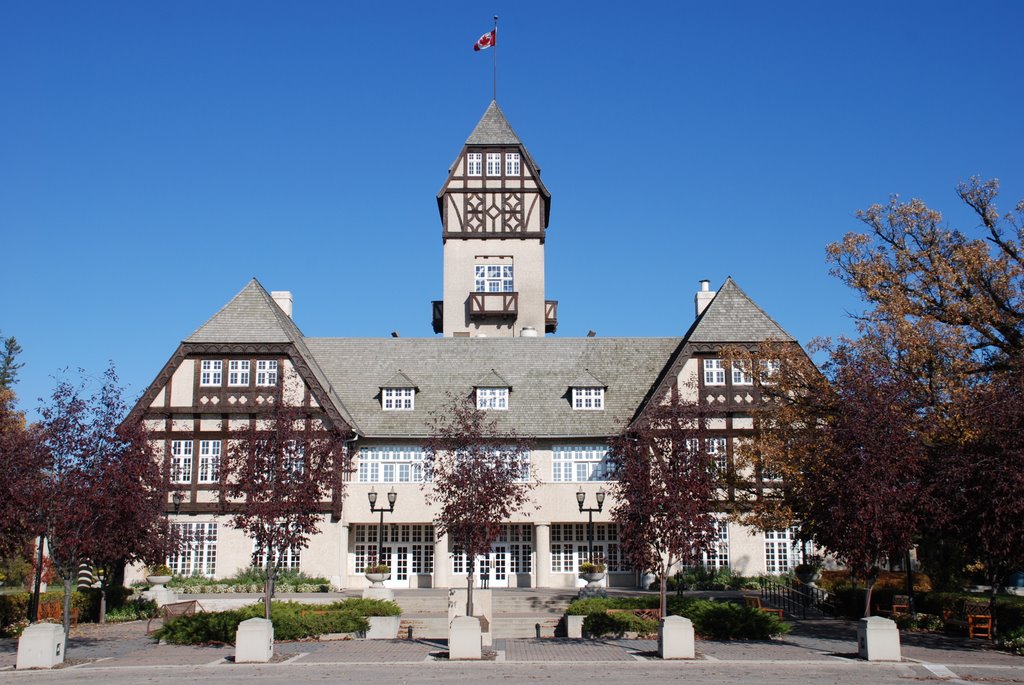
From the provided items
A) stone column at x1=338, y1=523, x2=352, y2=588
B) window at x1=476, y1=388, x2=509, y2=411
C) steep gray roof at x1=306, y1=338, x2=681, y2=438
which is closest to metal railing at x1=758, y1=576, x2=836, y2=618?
steep gray roof at x1=306, y1=338, x2=681, y2=438

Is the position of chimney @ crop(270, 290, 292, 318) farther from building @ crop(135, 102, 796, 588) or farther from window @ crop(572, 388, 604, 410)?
window @ crop(572, 388, 604, 410)

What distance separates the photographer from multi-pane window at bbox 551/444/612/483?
38.1 meters

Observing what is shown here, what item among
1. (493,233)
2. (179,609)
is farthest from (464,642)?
(493,233)

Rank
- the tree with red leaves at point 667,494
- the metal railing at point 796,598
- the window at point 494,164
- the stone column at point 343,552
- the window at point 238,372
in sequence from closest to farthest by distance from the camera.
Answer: the tree with red leaves at point 667,494 → the metal railing at point 796,598 → the stone column at point 343,552 → the window at point 238,372 → the window at point 494,164

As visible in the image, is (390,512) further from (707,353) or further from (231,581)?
(707,353)

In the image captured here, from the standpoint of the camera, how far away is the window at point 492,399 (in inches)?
1554

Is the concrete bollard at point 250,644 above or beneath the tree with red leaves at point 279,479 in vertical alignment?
beneath

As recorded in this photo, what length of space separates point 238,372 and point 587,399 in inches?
521

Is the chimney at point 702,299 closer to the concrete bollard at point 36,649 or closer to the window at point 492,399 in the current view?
the window at point 492,399

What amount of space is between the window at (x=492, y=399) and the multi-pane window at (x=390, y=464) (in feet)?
10.1

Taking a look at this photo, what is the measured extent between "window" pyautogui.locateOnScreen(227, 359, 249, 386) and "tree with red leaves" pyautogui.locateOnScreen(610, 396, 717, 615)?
16977mm

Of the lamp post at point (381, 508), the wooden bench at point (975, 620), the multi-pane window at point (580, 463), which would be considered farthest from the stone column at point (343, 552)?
the wooden bench at point (975, 620)

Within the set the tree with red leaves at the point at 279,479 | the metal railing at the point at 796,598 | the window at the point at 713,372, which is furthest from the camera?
the window at the point at 713,372

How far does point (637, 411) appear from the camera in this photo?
128ft
